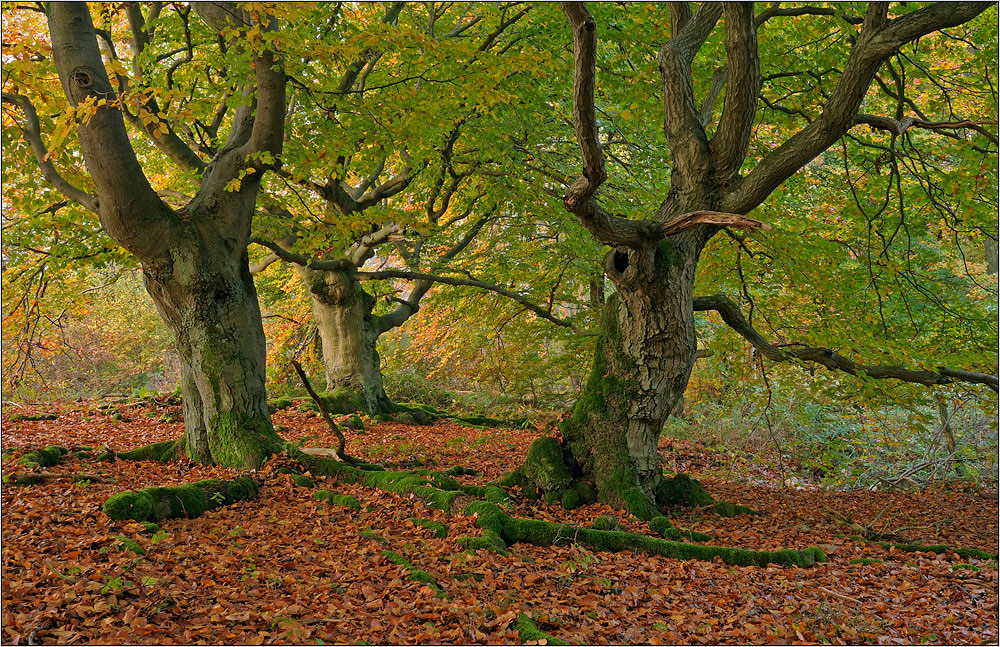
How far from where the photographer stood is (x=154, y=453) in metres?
7.39

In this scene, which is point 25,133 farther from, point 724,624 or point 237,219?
point 724,624

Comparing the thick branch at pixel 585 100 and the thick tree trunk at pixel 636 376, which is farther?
the thick tree trunk at pixel 636 376

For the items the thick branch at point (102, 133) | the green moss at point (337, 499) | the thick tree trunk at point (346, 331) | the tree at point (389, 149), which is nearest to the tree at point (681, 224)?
the green moss at point (337, 499)

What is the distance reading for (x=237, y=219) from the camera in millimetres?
7344

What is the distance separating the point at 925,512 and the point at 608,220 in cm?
610

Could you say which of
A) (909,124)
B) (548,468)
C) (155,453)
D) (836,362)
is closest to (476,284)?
(548,468)

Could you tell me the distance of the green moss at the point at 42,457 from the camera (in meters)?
6.12

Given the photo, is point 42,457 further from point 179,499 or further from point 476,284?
point 476,284

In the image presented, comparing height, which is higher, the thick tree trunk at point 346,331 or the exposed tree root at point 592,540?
the thick tree trunk at point 346,331

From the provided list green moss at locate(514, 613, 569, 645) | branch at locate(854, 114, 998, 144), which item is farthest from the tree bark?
branch at locate(854, 114, 998, 144)

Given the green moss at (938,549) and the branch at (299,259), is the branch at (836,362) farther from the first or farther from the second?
the branch at (299,259)

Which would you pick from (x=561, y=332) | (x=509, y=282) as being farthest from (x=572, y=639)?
(x=509, y=282)

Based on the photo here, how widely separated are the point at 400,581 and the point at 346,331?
881 cm

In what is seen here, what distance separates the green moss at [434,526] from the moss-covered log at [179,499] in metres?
1.73
